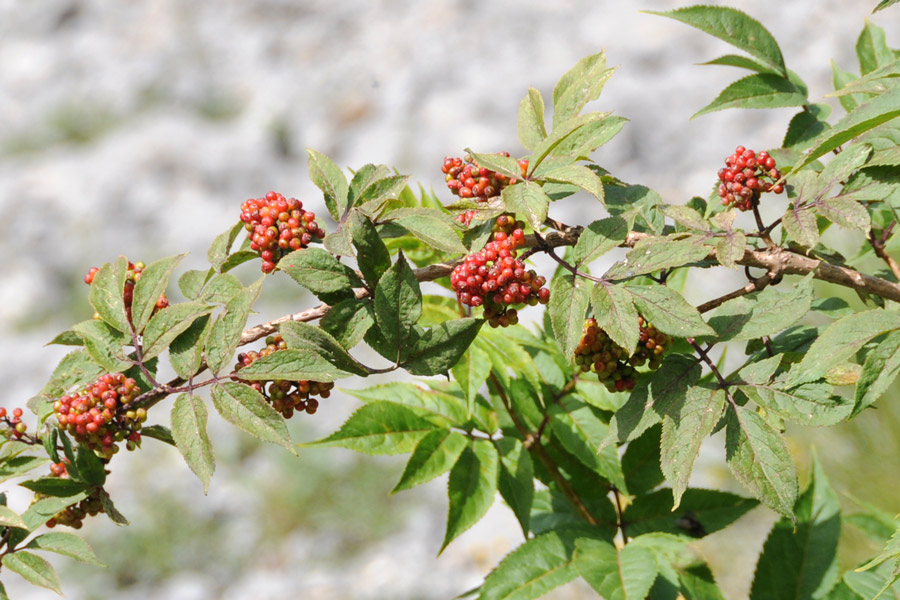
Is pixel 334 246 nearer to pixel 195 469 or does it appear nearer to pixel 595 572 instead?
pixel 195 469

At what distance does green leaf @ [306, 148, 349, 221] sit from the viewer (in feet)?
2.79

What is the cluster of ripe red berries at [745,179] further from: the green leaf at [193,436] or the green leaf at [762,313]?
the green leaf at [193,436]

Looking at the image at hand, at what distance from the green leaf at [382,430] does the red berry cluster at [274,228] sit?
39 centimetres

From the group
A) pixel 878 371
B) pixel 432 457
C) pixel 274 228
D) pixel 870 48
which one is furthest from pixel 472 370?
Result: pixel 870 48

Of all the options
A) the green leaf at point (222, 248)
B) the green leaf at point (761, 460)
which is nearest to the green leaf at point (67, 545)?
the green leaf at point (222, 248)

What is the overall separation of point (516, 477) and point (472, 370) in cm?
16

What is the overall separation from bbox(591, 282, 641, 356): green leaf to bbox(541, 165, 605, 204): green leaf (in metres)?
0.09

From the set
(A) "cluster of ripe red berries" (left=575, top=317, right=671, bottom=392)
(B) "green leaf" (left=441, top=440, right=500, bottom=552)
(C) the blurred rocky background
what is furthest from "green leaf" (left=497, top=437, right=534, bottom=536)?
(C) the blurred rocky background

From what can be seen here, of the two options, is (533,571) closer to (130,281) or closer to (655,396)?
(655,396)

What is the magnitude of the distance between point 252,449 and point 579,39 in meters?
3.30

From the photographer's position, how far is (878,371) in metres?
0.77

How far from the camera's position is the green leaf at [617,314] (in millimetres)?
755

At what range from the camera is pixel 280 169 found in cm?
547

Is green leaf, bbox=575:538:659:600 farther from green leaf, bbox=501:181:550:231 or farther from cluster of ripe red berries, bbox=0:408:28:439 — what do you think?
cluster of ripe red berries, bbox=0:408:28:439
